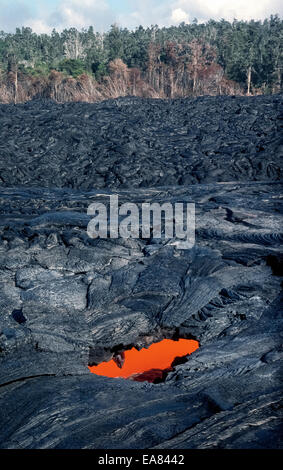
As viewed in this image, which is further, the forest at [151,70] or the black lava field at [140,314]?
the forest at [151,70]

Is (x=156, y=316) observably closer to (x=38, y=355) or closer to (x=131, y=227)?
(x=38, y=355)

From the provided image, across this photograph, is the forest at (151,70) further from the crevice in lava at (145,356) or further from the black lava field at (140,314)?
the crevice in lava at (145,356)

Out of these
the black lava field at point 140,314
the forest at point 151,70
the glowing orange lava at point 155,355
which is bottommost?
the glowing orange lava at point 155,355

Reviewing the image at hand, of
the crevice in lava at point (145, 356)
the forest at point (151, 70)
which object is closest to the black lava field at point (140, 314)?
the crevice in lava at point (145, 356)

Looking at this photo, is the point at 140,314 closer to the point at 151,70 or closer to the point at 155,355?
the point at 155,355

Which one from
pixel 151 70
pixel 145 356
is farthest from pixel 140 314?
pixel 151 70
